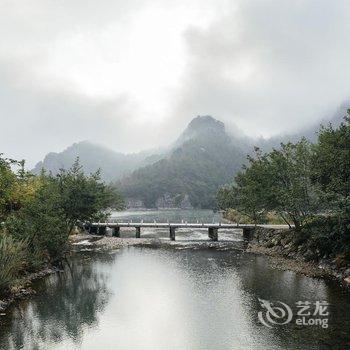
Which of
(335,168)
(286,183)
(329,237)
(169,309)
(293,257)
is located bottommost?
(169,309)

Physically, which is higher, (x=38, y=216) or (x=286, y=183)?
(x=286, y=183)

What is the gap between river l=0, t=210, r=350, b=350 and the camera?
71.6 ft

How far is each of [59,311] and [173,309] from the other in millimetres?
8085

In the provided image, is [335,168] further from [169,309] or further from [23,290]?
[23,290]

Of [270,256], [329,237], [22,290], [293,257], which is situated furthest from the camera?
[270,256]

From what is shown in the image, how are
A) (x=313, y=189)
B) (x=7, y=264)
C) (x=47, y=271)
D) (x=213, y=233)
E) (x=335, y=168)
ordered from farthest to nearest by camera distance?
(x=213, y=233) → (x=313, y=189) → (x=47, y=271) → (x=335, y=168) → (x=7, y=264)

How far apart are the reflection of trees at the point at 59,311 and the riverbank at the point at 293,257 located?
1939 cm

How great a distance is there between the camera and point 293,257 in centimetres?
4631

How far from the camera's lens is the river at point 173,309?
21812 millimetres

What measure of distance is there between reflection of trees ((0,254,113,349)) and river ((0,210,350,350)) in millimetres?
60

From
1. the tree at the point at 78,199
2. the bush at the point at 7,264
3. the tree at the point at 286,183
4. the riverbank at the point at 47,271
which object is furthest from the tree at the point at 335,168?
the tree at the point at 78,199

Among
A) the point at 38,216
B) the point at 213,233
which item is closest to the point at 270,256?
the point at 213,233

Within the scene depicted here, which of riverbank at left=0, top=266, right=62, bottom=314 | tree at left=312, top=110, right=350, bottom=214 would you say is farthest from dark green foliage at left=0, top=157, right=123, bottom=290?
tree at left=312, top=110, right=350, bottom=214

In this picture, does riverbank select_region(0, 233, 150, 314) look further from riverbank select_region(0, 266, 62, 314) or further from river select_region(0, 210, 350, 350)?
river select_region(0, 210, 350, 350)
